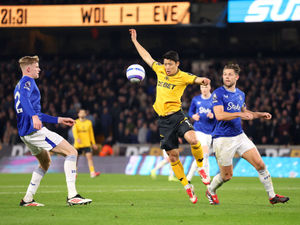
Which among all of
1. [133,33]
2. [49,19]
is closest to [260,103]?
[49,19]

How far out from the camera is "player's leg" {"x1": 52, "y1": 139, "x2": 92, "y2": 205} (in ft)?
31.0

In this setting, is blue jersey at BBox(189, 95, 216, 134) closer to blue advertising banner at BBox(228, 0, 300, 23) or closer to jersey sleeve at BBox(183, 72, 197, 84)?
jersey sleeve at BBox(183, 72, 197, 84)

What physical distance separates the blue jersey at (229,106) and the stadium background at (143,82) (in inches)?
405

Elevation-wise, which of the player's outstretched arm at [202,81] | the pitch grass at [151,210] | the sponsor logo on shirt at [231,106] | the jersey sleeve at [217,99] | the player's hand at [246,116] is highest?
the player's outstretched arm at [202,81]

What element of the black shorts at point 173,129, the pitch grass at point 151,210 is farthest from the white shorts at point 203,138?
the black shorts at point 173,129

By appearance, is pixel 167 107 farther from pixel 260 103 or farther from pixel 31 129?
pixel 260 103

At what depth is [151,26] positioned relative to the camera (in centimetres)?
2419

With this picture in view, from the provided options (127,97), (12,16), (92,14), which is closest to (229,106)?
(92,14)

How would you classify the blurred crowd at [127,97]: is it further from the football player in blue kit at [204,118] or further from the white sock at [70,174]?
the white sock at [70,174]

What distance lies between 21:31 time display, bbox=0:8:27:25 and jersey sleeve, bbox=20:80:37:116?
16.2m

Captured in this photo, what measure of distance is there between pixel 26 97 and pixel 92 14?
1598cm

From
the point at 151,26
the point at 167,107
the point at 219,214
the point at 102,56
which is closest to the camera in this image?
the point at 219,214

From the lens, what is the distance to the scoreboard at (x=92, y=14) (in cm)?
2373

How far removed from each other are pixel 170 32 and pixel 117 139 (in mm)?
11283
